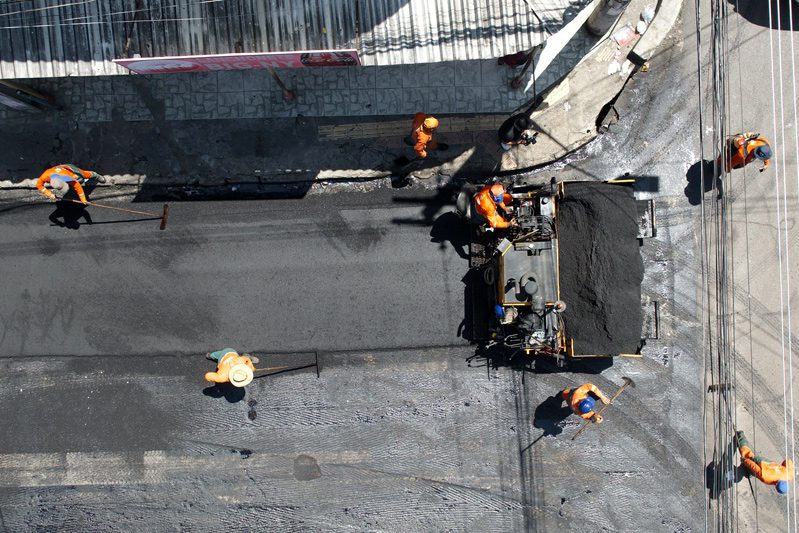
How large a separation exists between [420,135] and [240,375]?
6.52 metres

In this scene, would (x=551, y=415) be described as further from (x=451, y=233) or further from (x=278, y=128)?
(x=278, y=128)

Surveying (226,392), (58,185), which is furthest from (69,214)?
(226,392)

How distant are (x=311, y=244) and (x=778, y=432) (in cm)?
1205

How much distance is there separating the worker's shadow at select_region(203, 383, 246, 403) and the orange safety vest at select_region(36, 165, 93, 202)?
5.22 m

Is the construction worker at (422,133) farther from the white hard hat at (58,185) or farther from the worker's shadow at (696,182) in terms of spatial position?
the white hard hat at (58,185)

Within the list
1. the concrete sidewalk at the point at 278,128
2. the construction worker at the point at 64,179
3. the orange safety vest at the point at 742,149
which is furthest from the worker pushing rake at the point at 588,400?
the construction worker at the point at 64,179

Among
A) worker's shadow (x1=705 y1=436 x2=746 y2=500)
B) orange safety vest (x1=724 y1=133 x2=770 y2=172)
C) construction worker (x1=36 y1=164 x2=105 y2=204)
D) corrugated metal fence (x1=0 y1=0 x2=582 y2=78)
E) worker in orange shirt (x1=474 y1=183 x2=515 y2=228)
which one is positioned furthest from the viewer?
worker's shadow (x1=705 y1=436 x2=746 y2=500)

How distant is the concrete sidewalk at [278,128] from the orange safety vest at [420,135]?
0.71 meters

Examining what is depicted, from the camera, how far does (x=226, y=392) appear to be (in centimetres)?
1220

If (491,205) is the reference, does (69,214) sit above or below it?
above

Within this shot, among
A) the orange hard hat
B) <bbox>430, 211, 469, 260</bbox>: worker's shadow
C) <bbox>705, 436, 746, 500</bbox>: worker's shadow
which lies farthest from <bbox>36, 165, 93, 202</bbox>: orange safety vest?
<bbox>705, 436, 746, 500</bbox>: worker's shadow

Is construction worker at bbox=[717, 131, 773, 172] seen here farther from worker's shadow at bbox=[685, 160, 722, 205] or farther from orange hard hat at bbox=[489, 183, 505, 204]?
orange hard hat at bbox=[489, 183, 505, 204]

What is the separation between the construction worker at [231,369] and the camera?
11078 mm

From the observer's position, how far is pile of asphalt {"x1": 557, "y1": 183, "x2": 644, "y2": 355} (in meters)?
11.2
